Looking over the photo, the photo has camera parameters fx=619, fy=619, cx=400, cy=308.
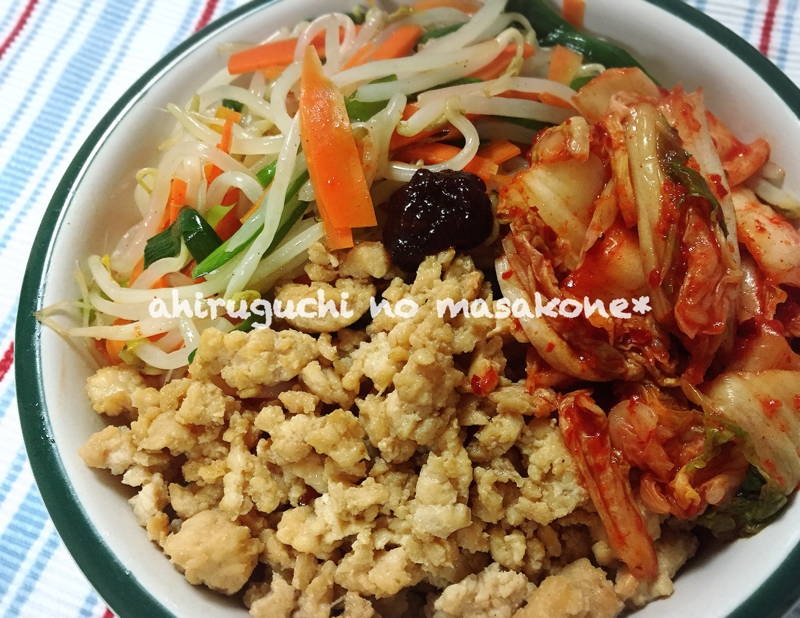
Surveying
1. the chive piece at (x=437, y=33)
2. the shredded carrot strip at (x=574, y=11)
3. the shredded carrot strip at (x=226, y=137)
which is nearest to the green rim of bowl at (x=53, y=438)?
the shredded carrot strip at (x=226, y=137)

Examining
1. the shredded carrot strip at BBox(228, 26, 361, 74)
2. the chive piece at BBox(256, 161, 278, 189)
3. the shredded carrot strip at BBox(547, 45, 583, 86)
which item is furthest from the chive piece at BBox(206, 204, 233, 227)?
the shredded carrot strip at BBox(547, 45, 583, 86)

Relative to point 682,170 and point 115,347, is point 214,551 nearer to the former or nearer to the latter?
point 115,347

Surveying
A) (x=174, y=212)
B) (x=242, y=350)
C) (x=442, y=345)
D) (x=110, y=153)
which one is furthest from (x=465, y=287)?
(x=110, y=153)

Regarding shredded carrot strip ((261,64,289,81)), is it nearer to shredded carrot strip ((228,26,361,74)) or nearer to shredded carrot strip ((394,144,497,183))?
shredded carrot strip ((228,26,361,74))

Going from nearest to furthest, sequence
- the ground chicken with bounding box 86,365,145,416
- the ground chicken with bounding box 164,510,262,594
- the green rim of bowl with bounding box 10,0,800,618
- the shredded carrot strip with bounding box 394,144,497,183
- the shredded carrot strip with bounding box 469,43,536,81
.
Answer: the green rim of bowl with bounding box 10,0,800,618
the ground chicken with bounding box 164,510,262,594
the ground chicken with bounding box 86,365,145,416
the shredded carrot strip with bounding box 394,144,497,183
the shredded carrot strip with bounding box 469,43,536,81

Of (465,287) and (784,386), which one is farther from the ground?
(784,386)

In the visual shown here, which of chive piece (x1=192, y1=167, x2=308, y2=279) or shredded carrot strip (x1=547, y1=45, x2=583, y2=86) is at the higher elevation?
shredded carrot strip (x1=547, y1=45, x2=583, y2=86)

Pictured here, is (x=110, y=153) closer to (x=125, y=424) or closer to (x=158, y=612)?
(x=125, y=424)
